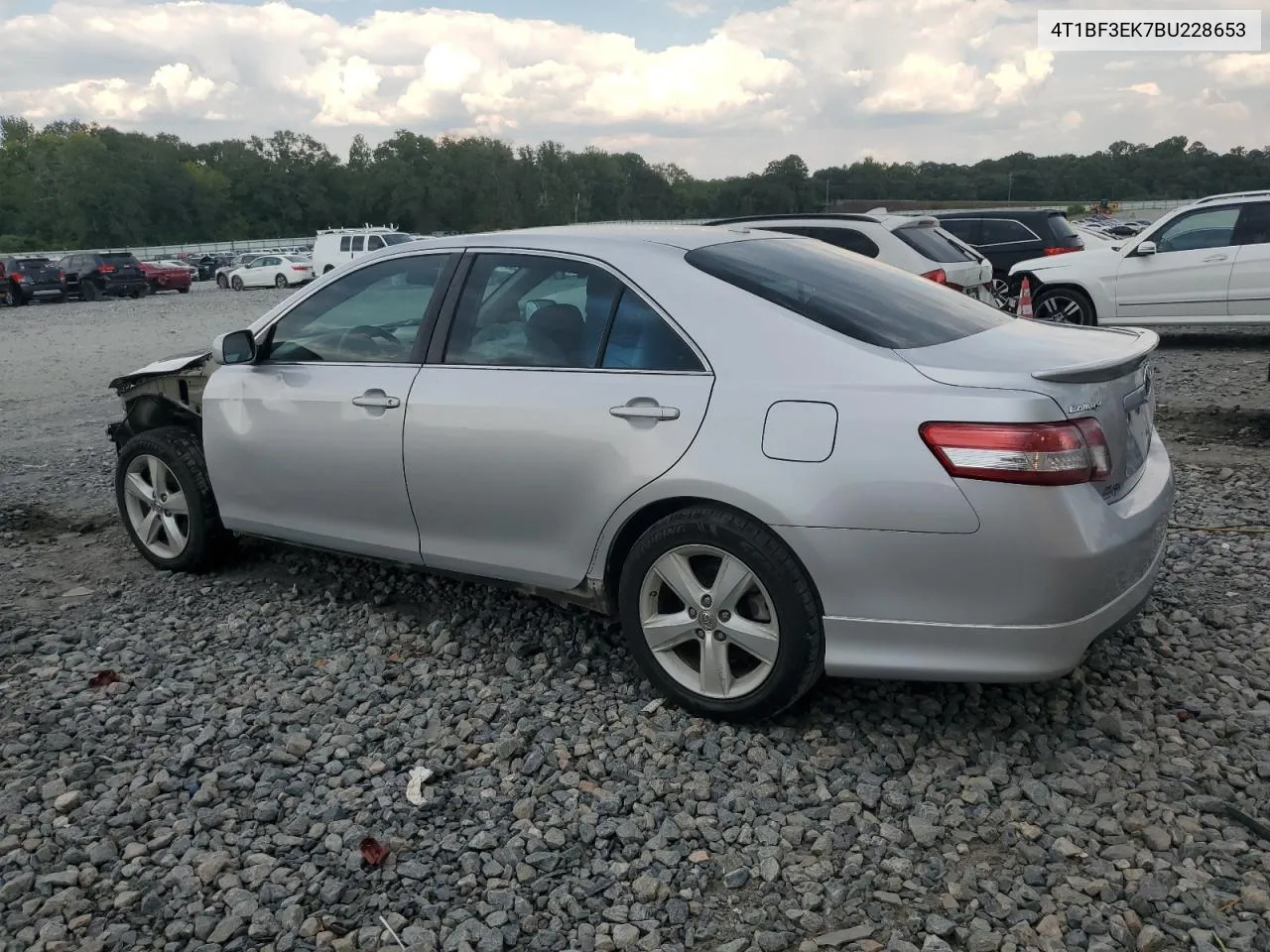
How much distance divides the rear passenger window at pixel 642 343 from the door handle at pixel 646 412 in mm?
148

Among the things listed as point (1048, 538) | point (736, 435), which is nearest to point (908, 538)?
point (1048, 538)

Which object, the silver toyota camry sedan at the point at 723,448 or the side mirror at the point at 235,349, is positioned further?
the side mirror at the point at 235,349

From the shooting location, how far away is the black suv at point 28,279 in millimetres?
31875

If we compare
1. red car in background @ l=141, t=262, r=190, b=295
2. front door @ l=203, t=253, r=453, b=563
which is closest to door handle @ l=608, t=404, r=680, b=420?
front door @ l=203, t=253, r=453, b=563

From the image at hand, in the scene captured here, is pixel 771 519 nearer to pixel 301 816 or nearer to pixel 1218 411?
pixel 301 816

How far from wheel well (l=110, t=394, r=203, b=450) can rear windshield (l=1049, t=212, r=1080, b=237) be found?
1439 centimetres

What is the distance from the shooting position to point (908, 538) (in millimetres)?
3109

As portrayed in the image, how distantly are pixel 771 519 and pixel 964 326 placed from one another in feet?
3.52

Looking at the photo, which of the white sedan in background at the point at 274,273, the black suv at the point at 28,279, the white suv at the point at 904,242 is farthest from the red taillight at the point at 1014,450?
the white sedan in background at the point at 274,273

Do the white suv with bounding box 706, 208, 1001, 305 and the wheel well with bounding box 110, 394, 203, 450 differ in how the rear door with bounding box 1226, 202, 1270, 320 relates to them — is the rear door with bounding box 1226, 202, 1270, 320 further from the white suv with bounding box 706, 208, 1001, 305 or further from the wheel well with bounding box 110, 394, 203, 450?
the wheel well with bounding box 110, 394, 203, 450

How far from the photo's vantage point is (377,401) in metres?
4.25

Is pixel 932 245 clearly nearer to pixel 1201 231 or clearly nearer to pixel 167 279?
pixel 1201 231

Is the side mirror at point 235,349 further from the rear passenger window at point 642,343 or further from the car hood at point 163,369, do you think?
the rear passenger window at point 642,343

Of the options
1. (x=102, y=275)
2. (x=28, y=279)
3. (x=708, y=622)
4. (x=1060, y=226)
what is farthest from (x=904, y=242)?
(x=102, y=275)
